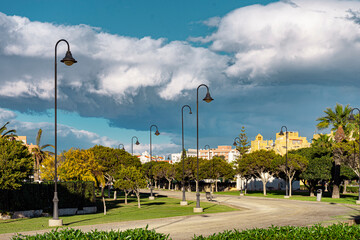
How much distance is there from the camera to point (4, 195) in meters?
32.6

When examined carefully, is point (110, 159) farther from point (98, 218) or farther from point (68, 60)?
point (68, 60)

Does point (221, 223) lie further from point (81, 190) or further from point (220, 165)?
point (220, 165)

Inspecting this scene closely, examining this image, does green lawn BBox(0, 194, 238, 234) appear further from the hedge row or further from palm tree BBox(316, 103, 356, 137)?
palm tree BBox(316, 103, 356, 137)

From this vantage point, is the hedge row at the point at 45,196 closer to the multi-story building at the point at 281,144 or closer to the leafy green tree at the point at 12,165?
the leafy green tree at the point at 12,165

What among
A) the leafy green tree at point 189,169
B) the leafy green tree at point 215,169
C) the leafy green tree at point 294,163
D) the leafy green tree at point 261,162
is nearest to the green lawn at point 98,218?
the leafy green tree at point 294,163

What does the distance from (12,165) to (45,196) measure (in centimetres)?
756

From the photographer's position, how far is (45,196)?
36.4 meters

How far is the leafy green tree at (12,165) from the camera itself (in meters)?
29.5

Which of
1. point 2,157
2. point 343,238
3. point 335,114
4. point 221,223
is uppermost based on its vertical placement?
point 335,114

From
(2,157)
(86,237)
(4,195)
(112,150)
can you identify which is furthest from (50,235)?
(112,150)

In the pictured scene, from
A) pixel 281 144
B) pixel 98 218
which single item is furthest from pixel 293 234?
pixel 281 144

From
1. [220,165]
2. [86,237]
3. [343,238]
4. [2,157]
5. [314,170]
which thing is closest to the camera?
[86,237]

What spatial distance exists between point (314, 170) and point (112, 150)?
33.7 meters

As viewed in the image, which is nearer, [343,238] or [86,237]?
[86,237]
